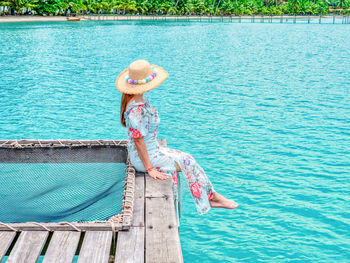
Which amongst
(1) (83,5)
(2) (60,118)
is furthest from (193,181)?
(1) (83,5)

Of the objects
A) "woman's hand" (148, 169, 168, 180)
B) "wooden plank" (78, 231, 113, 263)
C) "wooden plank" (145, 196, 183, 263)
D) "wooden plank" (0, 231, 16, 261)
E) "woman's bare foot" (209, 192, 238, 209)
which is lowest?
"woman's bare foot" (209, 192, 238, 209)

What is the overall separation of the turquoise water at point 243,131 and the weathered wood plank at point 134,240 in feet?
8.73

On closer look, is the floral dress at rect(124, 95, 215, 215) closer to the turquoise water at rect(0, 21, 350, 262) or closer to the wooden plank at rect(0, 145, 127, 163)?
the wooden plank at rect(0, 145, 127, 163)

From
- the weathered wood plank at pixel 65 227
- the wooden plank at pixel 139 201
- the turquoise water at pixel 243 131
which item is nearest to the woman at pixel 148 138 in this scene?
the wooden plank at pixel 139 201

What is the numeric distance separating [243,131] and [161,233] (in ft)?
31.2

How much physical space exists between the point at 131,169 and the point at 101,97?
13.8m

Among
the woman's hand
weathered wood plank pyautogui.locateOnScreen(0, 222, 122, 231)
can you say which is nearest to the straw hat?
the woman's hand

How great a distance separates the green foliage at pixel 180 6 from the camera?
9981 cm

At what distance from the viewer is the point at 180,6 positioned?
140875 millimetres

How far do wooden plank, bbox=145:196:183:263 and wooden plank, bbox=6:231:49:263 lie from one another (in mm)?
874

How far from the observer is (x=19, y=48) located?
1512 inches

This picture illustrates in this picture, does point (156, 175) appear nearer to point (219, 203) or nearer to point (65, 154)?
point (219, 203)

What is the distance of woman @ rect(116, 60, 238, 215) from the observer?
4.95 meters

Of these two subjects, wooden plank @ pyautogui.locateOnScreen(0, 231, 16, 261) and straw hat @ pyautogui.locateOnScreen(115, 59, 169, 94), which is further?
straw hat @ pyautogui.locateOnScreen(115, 59, 169, 94)
